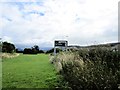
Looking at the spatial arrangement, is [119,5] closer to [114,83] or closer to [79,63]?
[79,63]

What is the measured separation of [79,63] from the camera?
12.1 metres

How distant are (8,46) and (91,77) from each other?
44729mm

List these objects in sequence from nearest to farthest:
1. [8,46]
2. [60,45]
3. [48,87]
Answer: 1. [48,87]
2. [60,45]
3. [8,46]

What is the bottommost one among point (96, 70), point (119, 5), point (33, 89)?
point (33, 89)

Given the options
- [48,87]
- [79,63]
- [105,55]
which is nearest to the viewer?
[48,87]

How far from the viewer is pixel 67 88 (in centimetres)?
1027

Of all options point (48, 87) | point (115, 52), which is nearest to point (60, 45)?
point (115, 52)

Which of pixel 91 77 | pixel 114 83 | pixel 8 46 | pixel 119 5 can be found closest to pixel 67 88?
pixel 91 77

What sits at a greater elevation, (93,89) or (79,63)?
(79,63)

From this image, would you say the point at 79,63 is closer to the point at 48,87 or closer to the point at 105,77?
the point at 48,87

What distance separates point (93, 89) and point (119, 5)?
457cm

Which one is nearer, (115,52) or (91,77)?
(91,77)

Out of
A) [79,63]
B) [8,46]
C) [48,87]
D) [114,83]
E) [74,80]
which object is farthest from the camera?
[8,46]

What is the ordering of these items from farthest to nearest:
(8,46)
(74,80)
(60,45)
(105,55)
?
(8,46) < (60,45) < (105,55) < (74,80)
